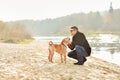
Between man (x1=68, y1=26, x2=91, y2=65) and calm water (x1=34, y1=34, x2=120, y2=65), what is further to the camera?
calm water (x1=34, y1=34, x2=120, y2=65)

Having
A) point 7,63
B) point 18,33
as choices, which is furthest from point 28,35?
point 7,63

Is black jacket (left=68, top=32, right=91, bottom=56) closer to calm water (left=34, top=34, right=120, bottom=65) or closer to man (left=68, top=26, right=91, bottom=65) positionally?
man (left=68, top=26, right=91, bottom=65)

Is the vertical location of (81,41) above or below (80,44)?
above

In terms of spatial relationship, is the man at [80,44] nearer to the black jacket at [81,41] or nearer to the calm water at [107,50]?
the black jacket at [81,41]

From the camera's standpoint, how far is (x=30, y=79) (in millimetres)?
14773

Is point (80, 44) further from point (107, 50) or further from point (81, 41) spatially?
point (107, 50)

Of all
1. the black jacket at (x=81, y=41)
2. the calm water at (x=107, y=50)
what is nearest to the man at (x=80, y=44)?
the black jacket at (x=81, y=41)

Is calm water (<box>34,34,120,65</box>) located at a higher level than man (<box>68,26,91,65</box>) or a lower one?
lower

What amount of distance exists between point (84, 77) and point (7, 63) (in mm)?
5299

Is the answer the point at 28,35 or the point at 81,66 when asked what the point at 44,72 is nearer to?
the point at 81,66

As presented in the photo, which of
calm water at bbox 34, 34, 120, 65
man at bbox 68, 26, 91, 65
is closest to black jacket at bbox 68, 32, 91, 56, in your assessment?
man at bbox 68, 26, 91, 65

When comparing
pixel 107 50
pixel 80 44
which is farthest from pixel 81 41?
pixel 107 50

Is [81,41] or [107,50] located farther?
A: [107,50]

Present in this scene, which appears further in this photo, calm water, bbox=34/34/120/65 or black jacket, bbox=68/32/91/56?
calm water, bbox=34/34/120/65
